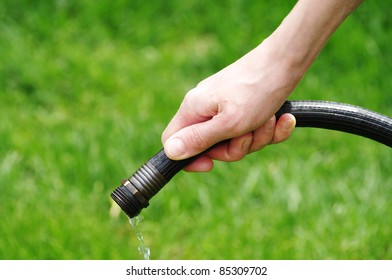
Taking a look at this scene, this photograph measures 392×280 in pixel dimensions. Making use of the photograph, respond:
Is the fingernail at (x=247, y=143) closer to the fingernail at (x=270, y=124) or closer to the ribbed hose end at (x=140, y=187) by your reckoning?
the fingernail at (x=270, y=124)

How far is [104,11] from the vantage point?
421cm

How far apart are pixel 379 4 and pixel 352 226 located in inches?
64.2

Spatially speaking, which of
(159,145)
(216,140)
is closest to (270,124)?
(216,140)

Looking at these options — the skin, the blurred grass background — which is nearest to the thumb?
the skin

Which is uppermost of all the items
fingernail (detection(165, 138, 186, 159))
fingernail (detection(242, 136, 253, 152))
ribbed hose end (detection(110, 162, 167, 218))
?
fingernail (detection(242, 136, 253, 152))

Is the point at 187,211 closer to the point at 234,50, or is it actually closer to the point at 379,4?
the point at 234,50

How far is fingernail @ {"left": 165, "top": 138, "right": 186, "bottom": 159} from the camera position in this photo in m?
1.50

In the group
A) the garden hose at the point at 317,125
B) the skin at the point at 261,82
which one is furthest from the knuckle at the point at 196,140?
the garden hose at the point at 317,125

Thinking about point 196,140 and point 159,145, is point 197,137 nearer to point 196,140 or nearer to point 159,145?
point 196,140

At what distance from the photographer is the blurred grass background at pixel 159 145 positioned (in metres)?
3.02

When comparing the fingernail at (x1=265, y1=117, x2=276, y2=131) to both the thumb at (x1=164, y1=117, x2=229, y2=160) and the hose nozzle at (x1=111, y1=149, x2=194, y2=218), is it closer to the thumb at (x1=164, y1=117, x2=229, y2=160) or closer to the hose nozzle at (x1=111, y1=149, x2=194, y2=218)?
the thumb at (x1=164, y1=117, x2=229, y2=160)

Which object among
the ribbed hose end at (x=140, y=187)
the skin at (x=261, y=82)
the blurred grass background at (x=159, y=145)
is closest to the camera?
the ribbed hose end at (x=140, y=187)
